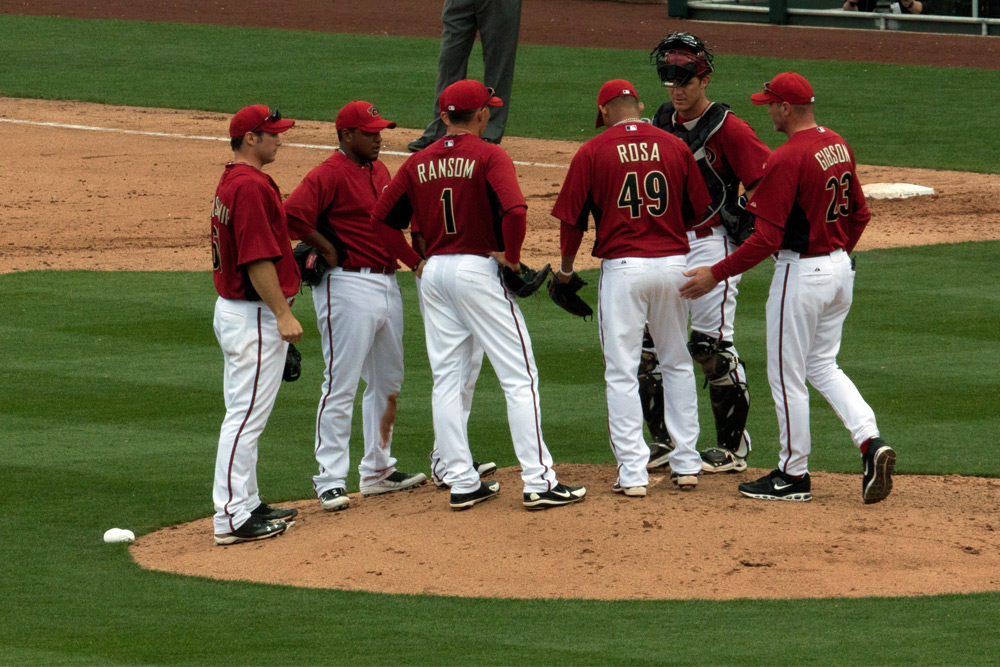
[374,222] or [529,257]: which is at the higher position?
[374,222]

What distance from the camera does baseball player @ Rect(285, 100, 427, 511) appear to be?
7.01 m

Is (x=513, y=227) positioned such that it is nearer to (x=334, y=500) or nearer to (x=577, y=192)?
(x=577, y=192)

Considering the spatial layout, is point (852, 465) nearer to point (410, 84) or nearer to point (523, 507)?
point (523, 507)

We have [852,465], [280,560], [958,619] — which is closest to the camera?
[958,619]

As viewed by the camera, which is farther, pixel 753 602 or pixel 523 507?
pixel 523 507

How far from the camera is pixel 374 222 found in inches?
269

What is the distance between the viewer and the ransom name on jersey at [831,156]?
6562mm

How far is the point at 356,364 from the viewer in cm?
709

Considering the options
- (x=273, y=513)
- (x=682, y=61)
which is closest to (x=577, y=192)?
(x=682, y=61)

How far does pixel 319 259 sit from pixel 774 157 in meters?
2.05

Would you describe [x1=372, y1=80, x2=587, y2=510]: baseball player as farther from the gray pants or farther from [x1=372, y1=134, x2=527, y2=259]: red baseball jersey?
the gray pants

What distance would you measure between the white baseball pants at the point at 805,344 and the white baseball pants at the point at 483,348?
1.05 meters

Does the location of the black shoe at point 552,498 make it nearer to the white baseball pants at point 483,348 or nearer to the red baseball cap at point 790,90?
the white baseball pants at point 483,348

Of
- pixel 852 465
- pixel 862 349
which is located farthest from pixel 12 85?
pixel 852 465
